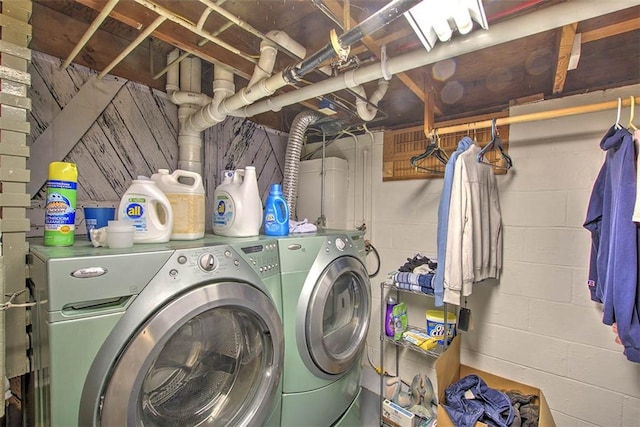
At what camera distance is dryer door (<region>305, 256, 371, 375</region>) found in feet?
4.21

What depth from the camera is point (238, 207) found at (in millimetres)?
1323

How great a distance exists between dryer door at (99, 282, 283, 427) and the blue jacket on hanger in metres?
1.31

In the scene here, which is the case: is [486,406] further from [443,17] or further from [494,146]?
[443,17]

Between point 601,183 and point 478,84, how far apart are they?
38.0 inches

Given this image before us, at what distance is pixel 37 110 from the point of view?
1341mm

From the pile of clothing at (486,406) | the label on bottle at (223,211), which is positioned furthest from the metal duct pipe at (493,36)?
the pile of clothing at (486,406)

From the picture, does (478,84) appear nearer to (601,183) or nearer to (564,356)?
(601,183)

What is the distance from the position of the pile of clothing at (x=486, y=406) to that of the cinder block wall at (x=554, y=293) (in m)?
0.19

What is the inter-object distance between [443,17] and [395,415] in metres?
2.03

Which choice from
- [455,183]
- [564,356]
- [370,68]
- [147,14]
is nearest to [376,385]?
[564,356]

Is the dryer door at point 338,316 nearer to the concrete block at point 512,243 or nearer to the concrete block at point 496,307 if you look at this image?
the concrete block at point 496,307

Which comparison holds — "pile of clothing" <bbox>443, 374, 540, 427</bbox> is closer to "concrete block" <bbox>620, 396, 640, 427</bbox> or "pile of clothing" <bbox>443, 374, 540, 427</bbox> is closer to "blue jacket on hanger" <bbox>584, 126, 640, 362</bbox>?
"concrete block" <bbox>620, 396, 640, 427</bbox>

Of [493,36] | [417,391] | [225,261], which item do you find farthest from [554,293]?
[225,261]

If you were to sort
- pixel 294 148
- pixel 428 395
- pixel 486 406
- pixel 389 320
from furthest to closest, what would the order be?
pixel 294 148 < pixel 389 320 < pixel 428 395 < pixel 486 406
